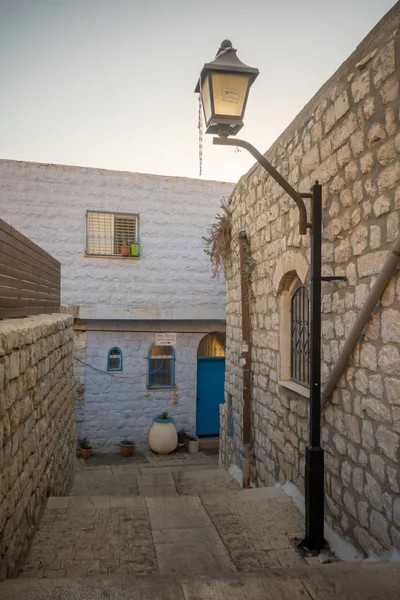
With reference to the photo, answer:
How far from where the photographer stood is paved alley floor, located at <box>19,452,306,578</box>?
10.2 feet

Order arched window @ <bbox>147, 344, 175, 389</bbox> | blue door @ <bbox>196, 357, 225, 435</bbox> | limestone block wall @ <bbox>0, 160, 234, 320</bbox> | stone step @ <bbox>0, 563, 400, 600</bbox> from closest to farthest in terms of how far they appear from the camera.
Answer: stone step @ <bbox>0, 563, 400, 600</bbox>
limestone block wall @ <bbox>0, 160, 234, 320</bbox>
arched window @ <bbox>147, 344, 175, 389</bbox>
blue door @ <bbox>196, 357, 225, 435</bbox>

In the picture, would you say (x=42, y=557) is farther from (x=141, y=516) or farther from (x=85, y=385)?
(x=85, y=385)

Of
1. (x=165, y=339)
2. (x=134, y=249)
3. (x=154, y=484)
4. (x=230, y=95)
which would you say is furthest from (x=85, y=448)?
(x=230, y=95)

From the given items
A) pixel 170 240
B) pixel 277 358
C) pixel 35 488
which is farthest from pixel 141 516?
pixel 170 240

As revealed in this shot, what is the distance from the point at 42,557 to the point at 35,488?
0.59 metres

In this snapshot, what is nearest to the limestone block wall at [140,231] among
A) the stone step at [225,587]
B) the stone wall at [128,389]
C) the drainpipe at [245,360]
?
the stone wall at [128,389]

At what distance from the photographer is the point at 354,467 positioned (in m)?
3.40

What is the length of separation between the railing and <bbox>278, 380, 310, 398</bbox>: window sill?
260cm

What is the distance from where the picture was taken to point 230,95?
11.8ft

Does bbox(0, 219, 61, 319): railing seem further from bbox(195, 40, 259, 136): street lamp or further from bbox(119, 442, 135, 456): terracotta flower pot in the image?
bbox(119, 442, 135, 456): terracotta flower pot

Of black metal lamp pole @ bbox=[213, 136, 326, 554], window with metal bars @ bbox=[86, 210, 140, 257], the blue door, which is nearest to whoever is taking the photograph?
black metal lamp pole @ bbox=[213, 136, 326, 554]

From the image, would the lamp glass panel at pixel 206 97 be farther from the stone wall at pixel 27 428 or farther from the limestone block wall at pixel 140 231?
the limestone block wall at pixel 140 231

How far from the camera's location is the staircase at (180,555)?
7.18 feet

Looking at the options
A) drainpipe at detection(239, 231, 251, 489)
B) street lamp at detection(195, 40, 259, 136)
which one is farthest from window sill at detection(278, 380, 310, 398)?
street lamp at detection(195, 40, 259, 136)
